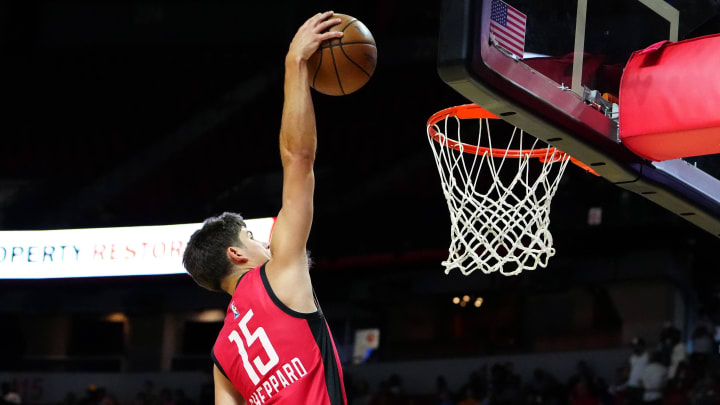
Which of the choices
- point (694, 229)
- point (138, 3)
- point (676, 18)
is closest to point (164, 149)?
point (138, 3)

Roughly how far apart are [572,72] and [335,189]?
9.15 metres

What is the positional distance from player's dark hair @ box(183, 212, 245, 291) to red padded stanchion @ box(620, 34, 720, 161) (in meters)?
1.45

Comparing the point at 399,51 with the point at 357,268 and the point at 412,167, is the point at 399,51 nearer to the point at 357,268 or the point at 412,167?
the point at 412,167

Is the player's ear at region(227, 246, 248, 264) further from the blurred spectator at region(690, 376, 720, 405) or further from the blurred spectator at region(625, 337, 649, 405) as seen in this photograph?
the blurred spectator at region(625, 337, 649, 405)

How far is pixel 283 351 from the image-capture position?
7.12ft

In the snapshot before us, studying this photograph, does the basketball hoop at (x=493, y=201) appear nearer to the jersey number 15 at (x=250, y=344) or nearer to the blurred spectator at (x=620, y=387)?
the jersey number 15 at (x=250, y=344)

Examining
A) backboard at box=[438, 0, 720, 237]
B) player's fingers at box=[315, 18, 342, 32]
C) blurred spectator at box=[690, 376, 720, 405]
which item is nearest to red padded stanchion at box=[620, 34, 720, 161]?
backboard at box=[438, 0, 720, 237]

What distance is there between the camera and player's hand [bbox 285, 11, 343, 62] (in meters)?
2.12

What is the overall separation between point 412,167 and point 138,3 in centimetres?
437

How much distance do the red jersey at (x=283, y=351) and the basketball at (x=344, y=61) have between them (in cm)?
57

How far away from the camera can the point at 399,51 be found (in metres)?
11.5

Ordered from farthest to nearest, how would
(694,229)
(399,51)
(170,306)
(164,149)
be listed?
(170,306) → (164,149) → (399,51) → (694,229)

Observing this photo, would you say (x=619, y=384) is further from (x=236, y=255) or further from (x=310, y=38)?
(x=310, y=38)

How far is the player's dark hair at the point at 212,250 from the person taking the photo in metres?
2.36
